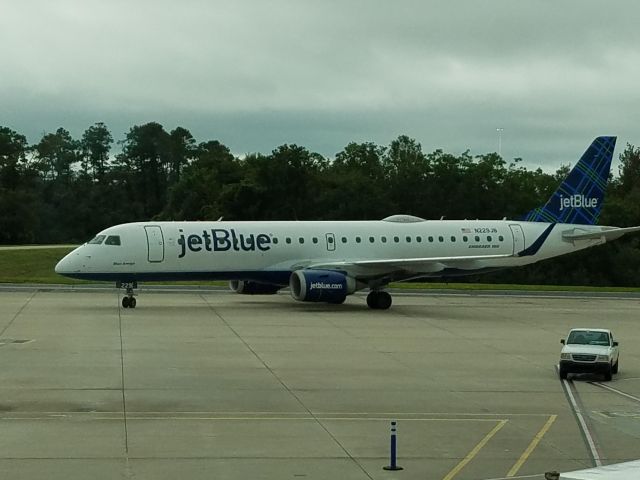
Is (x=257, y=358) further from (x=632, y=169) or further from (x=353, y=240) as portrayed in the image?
(x=632, y=169)

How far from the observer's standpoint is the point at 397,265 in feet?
151

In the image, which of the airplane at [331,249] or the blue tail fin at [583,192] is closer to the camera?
the airplane at [331,249]

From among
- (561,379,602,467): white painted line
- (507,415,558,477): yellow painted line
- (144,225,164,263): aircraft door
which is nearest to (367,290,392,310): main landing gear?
(144,225,164,263): aircraft door

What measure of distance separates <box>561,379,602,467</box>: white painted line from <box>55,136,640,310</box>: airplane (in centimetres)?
2012

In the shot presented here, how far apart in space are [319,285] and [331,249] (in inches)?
156

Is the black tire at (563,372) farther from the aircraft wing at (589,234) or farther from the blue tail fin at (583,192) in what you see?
the blue tail fin at (583,192)

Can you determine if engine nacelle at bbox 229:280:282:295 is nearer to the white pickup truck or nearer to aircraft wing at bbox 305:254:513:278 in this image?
aircraft wing at bbox 305:254:513:278

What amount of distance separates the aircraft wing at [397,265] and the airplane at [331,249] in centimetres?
4

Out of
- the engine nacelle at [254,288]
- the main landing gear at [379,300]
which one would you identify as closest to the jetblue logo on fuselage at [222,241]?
the engine nacelle at [254,288]

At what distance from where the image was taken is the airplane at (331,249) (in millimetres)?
44062

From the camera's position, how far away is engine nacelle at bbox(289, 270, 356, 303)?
44562 mm

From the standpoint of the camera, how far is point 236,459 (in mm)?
16422

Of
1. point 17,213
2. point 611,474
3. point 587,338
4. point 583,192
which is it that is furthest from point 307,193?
point 611,474

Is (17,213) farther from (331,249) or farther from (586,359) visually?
(586,359)
